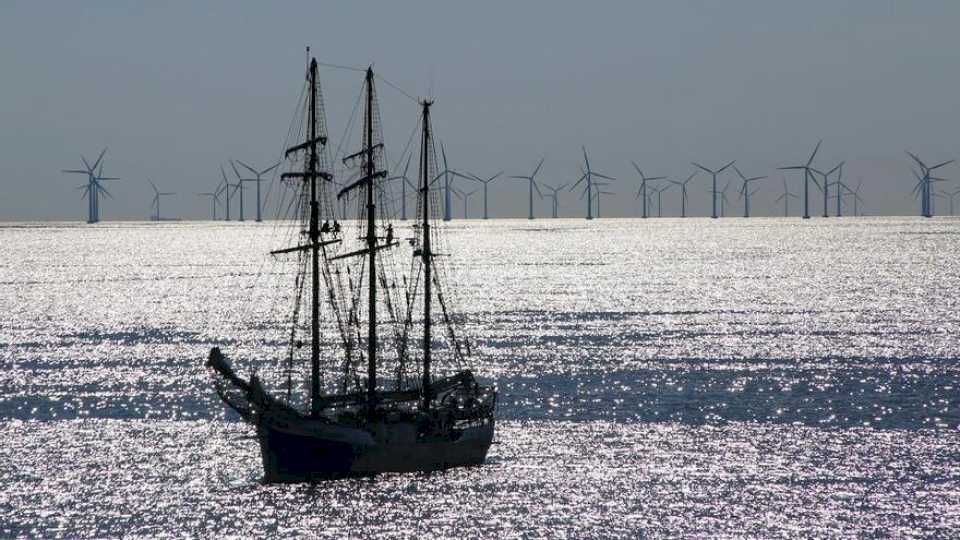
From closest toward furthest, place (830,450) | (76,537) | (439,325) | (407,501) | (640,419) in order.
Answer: (76,537) < (407,501) < (830,450) < (640,419) < (439,325)

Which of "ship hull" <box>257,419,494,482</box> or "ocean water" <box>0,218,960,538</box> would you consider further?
"ship hull" <box>257,419,494,482</box>

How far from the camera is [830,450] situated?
9812 cm

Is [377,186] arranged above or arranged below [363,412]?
above

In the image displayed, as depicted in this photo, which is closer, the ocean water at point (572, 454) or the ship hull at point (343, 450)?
the ocean water at point (572, 454)

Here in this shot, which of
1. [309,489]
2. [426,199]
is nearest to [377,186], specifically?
[426,199]

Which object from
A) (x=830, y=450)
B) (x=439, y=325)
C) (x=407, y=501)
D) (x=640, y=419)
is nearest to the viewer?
(x=407, y=501)

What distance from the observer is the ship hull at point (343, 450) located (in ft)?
294

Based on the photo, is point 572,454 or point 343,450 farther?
point 572,454

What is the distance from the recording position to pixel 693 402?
12244 cm

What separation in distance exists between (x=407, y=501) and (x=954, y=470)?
31.8 metres

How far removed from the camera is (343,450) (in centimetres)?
9056

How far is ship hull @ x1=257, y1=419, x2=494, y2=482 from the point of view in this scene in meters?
89.7

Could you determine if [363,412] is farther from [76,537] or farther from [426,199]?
[76,537]

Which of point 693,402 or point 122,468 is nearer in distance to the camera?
point 122,468
